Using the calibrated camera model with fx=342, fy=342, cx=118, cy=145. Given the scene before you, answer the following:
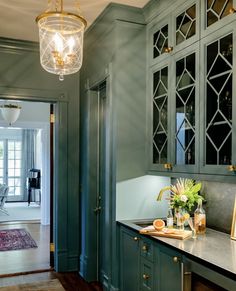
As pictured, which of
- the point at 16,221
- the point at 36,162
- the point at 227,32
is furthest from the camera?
the point at 36,162

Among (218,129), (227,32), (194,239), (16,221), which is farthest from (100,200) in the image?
(16,221)

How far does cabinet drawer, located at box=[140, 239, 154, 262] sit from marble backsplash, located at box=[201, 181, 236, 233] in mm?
610

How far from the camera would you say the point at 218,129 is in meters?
2.39

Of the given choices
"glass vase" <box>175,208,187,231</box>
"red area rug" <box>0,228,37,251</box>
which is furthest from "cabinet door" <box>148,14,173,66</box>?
"red area rug" <box>0,228,37,251</box>

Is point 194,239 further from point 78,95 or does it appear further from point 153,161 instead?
point 78,95

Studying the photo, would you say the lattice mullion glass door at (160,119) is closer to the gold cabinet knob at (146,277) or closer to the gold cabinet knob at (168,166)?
the gold cabinet knob at (168,166)

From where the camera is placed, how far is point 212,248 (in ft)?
7.42

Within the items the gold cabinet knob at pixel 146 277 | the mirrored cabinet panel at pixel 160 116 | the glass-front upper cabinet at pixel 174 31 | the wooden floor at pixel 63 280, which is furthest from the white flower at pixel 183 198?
the wooden floor at pixel 63 280

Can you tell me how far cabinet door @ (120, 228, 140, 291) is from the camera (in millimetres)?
2914

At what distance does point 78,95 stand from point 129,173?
176 centimetres

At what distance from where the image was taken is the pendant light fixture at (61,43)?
8.13ft

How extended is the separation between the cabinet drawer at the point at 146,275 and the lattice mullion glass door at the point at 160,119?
81cm

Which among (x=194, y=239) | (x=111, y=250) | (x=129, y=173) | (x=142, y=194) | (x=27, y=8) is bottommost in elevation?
(x=111, y=250)

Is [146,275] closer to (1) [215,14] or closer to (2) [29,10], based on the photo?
(1) [215,14]
